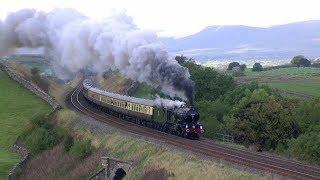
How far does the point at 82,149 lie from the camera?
5416 centimetres

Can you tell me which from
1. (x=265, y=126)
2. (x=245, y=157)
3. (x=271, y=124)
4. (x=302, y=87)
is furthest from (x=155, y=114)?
(x=302, y=87)

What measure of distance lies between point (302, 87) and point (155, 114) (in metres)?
68.9

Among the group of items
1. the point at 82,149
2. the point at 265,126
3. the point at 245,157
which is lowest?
the point at 265,126

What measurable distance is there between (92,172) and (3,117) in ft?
136

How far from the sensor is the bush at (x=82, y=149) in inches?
2115

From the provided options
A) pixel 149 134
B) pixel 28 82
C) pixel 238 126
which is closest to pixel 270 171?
pixel 149 134

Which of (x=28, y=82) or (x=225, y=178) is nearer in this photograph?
(x=225, y=178)

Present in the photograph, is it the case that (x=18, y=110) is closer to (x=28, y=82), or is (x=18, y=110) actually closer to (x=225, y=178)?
(x=28, y=82)

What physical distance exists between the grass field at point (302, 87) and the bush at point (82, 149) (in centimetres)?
5954

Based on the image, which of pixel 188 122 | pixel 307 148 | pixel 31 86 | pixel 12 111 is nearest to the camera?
pixel 188 122

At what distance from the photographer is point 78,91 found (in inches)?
4481

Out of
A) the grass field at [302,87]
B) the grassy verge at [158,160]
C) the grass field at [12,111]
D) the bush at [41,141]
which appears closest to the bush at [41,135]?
the bush at [41,141]

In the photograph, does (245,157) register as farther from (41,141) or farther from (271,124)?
(41,141)

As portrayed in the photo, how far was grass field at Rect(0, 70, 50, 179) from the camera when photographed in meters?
69.3
